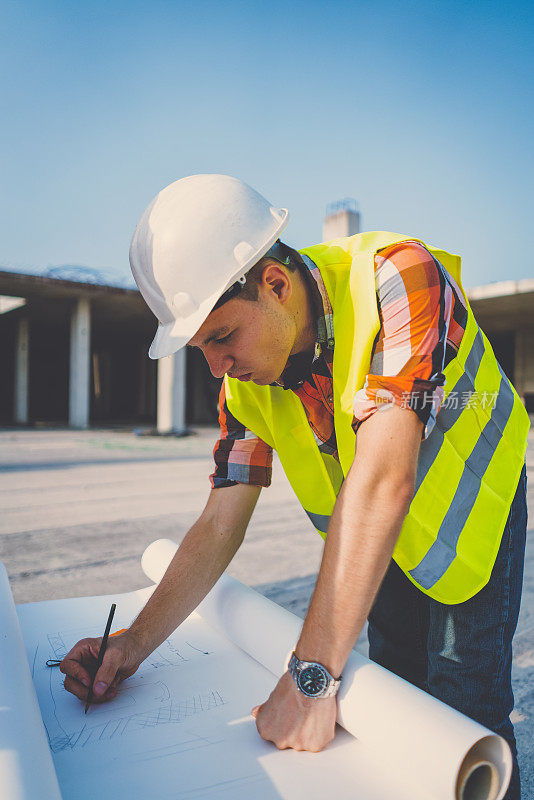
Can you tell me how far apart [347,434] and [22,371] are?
63.1 feet

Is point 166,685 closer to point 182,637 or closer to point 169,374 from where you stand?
point 182,637

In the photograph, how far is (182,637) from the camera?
1547 millimetres

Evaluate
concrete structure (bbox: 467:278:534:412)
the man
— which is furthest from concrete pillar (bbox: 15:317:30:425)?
the man

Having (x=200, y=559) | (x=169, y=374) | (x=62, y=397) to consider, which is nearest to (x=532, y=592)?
(x=200, y=559)

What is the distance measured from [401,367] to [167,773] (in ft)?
2.69

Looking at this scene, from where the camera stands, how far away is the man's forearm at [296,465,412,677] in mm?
963

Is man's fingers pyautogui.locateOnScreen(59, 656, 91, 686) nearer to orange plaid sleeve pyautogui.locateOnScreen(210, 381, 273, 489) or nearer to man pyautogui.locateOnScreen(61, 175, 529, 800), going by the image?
man pyautogui.locateOnScreen(61, 175, 529, 800)

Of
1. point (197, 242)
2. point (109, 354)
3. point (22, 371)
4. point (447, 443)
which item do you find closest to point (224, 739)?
point (447, 443)

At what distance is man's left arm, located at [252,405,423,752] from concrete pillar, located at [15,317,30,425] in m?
19.3

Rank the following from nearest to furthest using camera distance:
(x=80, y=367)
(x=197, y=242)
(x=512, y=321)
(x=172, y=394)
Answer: (x=197, y=242)
(x=172, y=394)
(x=80, y=367)
(x=512, y=321)

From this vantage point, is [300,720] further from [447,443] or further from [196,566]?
[447,443]

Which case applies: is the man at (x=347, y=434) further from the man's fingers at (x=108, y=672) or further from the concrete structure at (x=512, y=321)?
the concrete structure at (x=512, y=321)

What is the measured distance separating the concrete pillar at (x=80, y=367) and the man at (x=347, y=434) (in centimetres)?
1508

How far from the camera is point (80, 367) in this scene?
52.5 ft
